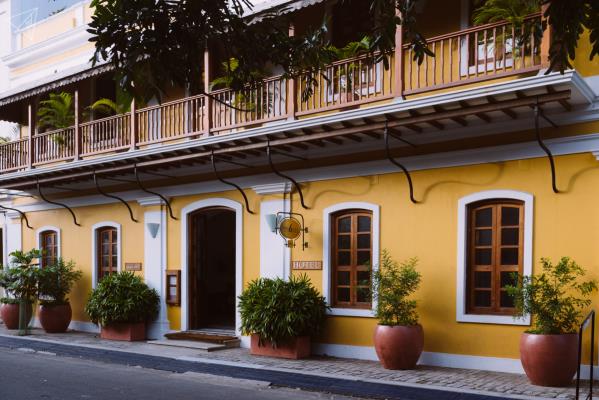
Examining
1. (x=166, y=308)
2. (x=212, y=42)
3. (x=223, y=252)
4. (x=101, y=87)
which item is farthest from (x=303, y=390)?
(x=101, y=87)

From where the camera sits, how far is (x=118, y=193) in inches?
687

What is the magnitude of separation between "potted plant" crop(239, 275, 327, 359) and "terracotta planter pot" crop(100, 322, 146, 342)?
12.7 feet

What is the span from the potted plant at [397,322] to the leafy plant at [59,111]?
418 inches

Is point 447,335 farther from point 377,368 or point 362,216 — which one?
point 362,216

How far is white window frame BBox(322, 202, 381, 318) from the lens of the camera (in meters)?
12.5

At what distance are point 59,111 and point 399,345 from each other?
11681 mm

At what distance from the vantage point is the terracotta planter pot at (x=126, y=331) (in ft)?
51.5

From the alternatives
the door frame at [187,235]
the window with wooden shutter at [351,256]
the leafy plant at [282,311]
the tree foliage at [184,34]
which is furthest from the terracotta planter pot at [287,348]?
the tree foliage at [184,34]

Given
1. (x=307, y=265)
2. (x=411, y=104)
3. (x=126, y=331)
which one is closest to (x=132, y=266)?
(x=126, y=331)

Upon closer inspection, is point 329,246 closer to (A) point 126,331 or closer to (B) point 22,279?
(A) point 126,331

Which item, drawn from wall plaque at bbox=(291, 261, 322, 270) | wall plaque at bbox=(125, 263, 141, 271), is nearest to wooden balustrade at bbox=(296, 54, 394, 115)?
wall plaque at bbox=(291, 261, 322, 270)

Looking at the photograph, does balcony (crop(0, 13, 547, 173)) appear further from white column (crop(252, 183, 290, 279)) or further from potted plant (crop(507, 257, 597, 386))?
potted plant (crop(507, 257, 597, 386))

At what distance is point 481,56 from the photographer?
37.8ft

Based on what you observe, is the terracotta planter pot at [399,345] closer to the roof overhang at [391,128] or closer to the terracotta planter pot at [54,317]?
the roof overhang at [391,128]
